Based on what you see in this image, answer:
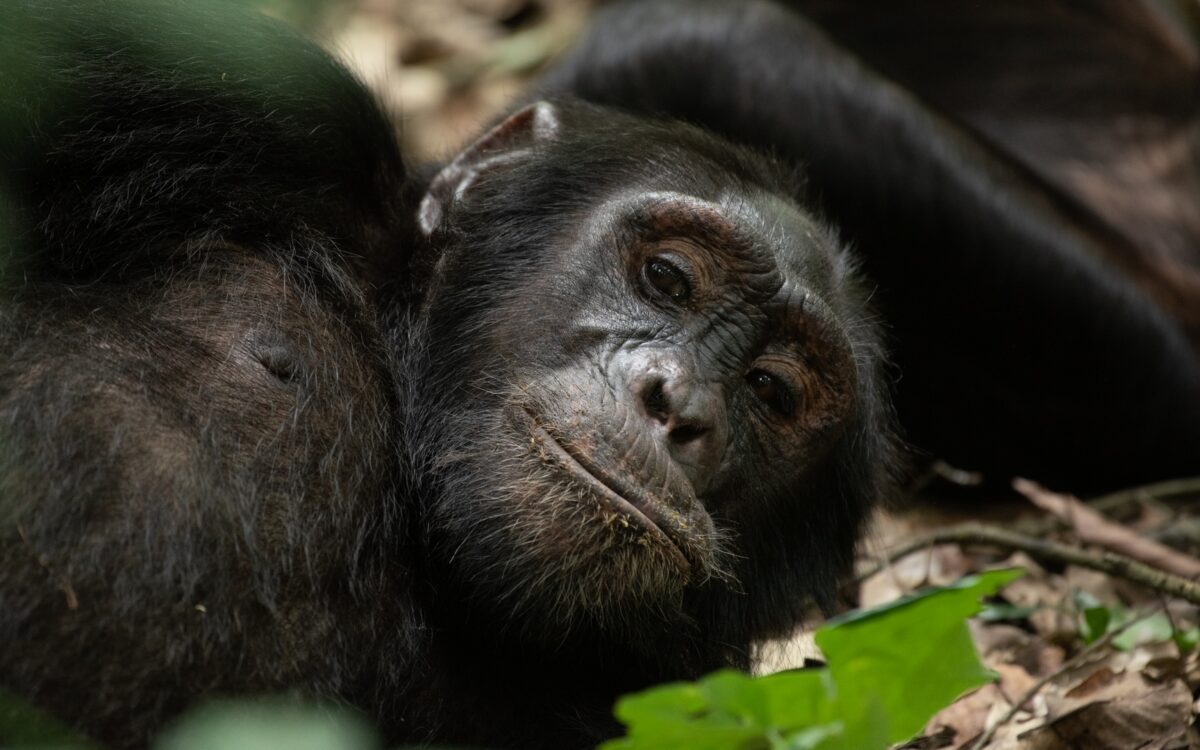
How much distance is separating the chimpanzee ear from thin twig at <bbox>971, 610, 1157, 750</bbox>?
2.32 m

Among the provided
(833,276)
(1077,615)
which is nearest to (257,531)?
(833,276)

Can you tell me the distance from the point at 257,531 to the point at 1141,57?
278 inches

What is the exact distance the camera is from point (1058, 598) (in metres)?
5.84

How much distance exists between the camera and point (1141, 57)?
29.1ft

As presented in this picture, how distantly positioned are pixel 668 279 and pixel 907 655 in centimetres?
187

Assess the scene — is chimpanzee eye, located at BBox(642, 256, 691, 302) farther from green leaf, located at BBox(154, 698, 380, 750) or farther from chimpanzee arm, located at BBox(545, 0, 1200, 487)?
chimpanzee arm, located at BBox(545, 0, 1200, 487)

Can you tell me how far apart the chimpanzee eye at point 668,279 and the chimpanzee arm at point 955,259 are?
2659 millimetres

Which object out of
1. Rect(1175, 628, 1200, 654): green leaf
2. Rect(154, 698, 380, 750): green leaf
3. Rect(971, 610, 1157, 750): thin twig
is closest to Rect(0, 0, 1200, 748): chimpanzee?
Rect(154, 698, 380, 750): green leaf

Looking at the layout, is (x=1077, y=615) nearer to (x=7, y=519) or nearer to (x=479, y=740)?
(x=479, y=740)

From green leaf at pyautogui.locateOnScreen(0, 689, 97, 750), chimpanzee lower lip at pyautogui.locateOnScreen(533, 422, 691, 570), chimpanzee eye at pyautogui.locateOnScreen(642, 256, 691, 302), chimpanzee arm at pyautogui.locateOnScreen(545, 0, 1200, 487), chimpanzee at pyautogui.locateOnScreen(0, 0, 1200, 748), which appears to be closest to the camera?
green leaf at pyautogui.locateOnScreen(0, 689, 97, 750)

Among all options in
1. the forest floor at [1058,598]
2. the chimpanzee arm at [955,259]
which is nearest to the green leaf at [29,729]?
the forest floor at [1058,598]

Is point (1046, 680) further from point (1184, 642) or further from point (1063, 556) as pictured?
point (1063, 556)

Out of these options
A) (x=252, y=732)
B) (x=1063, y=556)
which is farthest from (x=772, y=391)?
(x=252, y=732)

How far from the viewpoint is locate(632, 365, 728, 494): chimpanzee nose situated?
13.2 ft
